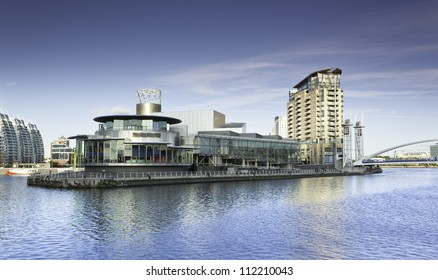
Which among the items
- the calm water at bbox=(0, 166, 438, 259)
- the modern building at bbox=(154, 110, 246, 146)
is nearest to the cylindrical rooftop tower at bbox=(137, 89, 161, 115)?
the modern building at bbox=(154, 110, 246, 146)

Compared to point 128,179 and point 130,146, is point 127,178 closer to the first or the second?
point 128,179

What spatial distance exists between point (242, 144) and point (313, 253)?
106 m

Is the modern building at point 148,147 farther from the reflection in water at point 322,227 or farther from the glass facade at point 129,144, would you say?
the reflection in water at point 322,227

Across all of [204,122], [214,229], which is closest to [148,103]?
[204,122]

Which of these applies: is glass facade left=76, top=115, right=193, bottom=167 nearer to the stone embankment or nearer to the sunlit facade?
the stone embankment

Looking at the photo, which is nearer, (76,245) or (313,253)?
(313,253)

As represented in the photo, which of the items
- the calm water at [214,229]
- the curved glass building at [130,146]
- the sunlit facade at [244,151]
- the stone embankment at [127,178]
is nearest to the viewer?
the calm water at [214,229]

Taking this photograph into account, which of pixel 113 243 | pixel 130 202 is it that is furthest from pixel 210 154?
pixel 113 243

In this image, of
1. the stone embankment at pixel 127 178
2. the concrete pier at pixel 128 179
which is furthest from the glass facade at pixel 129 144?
the concrete pier at pixel 128 179

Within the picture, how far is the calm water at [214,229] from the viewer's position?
1091 inches

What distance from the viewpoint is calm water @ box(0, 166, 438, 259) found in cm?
2772

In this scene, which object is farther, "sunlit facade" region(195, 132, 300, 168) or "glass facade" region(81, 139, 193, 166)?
"sunlit facade" region(195, 132, 300, 168)
